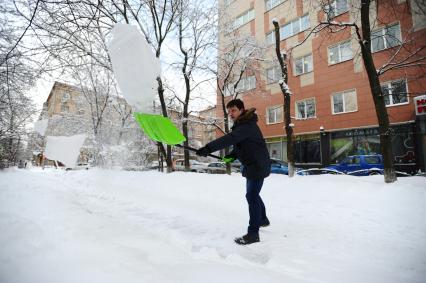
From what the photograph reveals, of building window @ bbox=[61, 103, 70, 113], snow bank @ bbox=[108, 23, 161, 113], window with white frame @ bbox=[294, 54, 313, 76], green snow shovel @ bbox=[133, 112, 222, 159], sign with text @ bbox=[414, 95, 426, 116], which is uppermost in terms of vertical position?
window with white frame @ bbox=[294, 54, 313, 76]

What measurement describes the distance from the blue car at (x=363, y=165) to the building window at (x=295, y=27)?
1191cm

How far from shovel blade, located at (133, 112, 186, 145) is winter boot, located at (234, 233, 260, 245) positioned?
5.12ft

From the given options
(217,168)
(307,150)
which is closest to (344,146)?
(307,150)

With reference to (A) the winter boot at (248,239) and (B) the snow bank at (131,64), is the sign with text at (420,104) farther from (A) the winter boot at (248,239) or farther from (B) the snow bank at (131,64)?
(B) the snow bank at (131,64)

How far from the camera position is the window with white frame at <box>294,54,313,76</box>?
21062 mm

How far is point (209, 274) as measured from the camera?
7.49ft

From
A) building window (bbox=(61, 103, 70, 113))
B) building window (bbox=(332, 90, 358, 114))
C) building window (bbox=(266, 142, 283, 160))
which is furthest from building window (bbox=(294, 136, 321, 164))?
building window (bbox=(61, 103, 70, 113))

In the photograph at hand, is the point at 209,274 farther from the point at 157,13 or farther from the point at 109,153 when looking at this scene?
the point at 109,153

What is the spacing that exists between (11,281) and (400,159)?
19.8 metres

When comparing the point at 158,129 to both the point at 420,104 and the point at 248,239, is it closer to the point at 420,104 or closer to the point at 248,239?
the point at 248,239

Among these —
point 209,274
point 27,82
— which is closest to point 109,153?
point 27,82

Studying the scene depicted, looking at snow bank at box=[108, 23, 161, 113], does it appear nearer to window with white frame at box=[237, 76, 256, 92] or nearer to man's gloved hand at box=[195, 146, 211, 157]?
man's gloved hand at box=[195, 146, 211, 157]

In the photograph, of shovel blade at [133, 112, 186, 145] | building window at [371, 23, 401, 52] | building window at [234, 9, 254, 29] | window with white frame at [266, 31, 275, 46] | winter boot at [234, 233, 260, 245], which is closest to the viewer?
winter boot at [234, 233, 260, 245]

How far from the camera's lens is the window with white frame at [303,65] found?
2106cm
